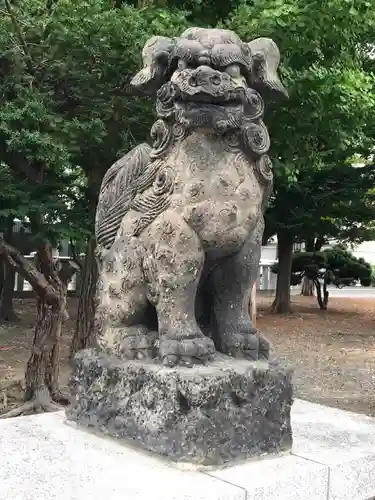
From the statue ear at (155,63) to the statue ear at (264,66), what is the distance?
1.12 ft

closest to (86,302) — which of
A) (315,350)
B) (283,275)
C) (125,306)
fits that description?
(315,350)

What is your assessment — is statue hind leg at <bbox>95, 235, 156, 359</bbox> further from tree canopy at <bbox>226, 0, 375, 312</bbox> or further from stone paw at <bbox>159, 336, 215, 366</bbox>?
tree canopy at <bbox>226, 0, 375, 312</bbox>

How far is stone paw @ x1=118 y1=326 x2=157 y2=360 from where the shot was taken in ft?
8.89

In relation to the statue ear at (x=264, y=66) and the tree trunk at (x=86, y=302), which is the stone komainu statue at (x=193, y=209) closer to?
the statue ear at (x=264, y=66)

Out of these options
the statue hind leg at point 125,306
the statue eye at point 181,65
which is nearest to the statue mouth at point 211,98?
the statue eye at point 181,65

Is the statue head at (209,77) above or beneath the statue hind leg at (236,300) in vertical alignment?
above

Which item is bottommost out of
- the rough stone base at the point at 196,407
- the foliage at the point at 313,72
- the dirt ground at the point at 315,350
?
the dirt ground at the point at 315,350

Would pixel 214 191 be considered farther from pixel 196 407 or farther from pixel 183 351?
pixel 196 407

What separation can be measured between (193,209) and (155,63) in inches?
24.9

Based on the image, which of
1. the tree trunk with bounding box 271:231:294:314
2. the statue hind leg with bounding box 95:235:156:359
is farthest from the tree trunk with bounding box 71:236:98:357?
the tree trunk with bounding box 271:231:294:314

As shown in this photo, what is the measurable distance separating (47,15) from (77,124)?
3.51ft

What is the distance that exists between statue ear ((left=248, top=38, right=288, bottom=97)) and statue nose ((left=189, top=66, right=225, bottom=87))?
0.29m

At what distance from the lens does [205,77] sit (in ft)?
8.02

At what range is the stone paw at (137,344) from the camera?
2.71 meters
